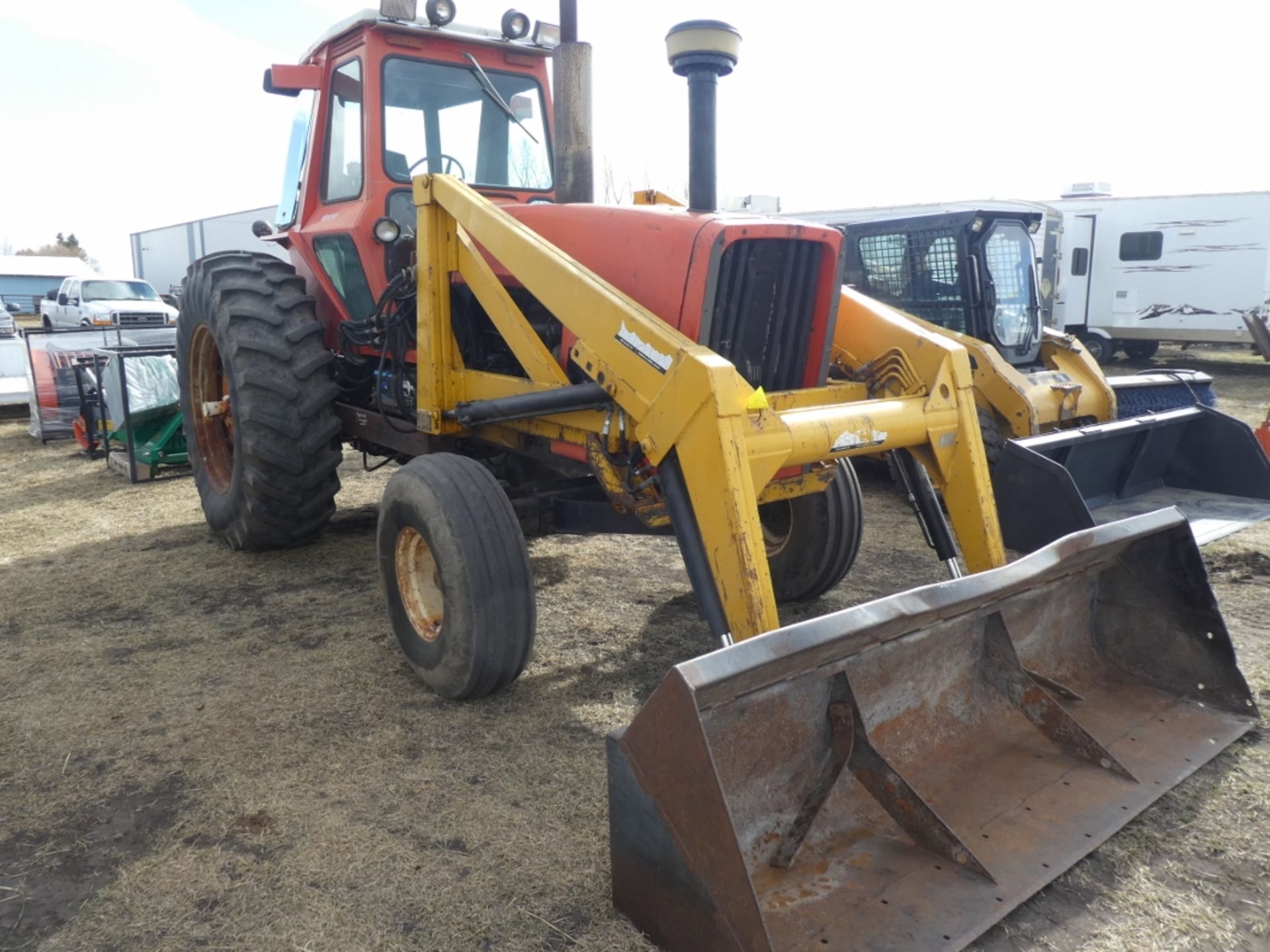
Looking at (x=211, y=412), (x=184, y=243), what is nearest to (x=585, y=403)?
(x=211, y=412)

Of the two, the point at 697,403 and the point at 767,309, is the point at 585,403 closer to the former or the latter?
the point at 697,403

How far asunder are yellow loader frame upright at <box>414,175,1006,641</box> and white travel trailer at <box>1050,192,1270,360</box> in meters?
13.5

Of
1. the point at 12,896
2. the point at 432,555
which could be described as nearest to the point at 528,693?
the point at 432,555

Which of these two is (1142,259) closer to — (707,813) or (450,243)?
(450,243)

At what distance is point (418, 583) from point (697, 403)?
1511 mm

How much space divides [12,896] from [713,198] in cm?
288

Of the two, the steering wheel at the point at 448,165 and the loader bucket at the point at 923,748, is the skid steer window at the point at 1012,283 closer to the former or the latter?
the steering wheel at the point at 448,165

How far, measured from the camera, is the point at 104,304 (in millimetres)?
18328

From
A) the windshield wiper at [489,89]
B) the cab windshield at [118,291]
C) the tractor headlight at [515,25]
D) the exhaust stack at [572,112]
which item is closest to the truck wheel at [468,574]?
the exhaust stack at [572,112]

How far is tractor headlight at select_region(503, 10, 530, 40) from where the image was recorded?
4.54m

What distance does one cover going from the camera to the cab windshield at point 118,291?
743 inches

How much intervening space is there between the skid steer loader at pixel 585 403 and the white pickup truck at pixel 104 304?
14.5 m

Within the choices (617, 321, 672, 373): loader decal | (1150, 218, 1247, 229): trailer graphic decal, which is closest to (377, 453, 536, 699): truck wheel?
(617, 321, 672, 373): loader decal

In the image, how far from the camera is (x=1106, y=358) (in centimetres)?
1593
